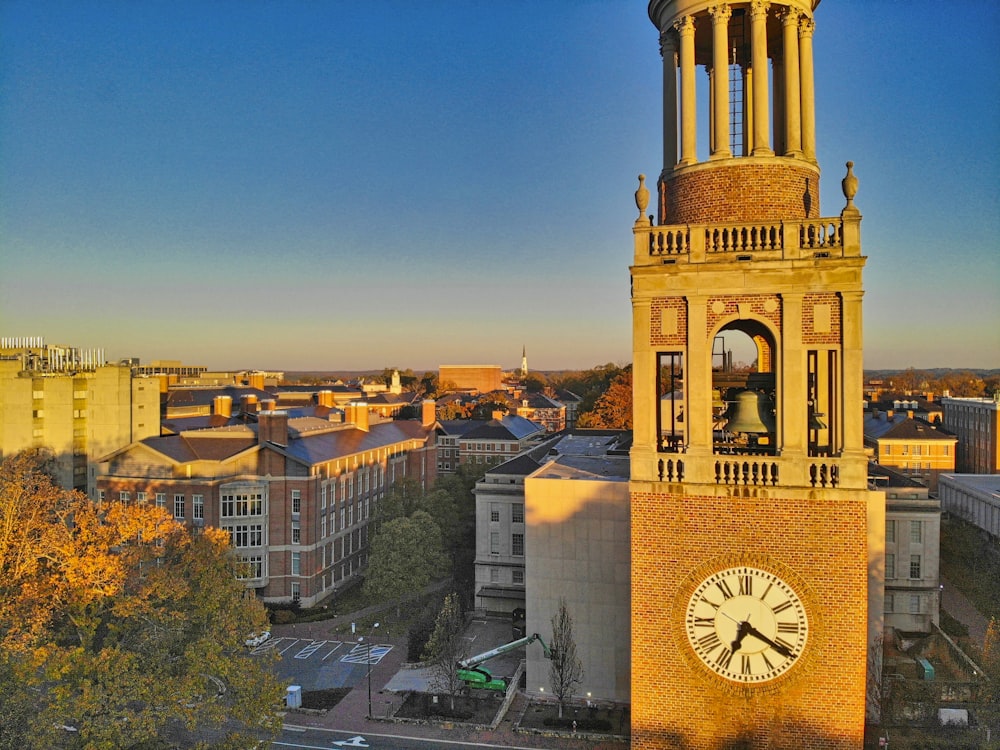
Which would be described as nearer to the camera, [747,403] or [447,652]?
[747,403]

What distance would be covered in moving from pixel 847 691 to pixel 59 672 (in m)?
18.7

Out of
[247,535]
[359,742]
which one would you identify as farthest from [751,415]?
[247,535]

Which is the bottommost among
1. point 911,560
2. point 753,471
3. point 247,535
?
point 911,560

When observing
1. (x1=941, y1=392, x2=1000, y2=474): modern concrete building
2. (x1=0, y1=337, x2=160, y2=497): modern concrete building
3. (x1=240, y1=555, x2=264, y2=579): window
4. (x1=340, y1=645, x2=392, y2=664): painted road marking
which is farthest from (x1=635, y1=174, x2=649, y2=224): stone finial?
(x1=941, y1=392, x2=1000, y2=474): modern concrete building

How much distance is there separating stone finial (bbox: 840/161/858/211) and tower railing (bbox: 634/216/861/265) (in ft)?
0.90

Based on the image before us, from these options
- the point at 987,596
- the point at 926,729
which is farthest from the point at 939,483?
the point at 926,729

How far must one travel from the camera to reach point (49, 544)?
21.6 meters

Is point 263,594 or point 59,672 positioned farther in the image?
point 263,594

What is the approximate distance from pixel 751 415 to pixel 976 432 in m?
85.0

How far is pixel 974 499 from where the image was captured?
60.5 metres

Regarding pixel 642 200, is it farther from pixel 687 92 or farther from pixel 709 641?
pixel 709 641

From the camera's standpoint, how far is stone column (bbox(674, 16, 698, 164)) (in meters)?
16.1

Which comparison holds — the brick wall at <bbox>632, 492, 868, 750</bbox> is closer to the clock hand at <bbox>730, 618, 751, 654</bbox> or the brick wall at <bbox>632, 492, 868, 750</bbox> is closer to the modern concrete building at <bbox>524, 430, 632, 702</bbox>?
the clock hand at <bbox>730, 618, 751, 654</bbox>

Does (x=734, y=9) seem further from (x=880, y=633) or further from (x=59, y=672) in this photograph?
(x=880, y=633)
